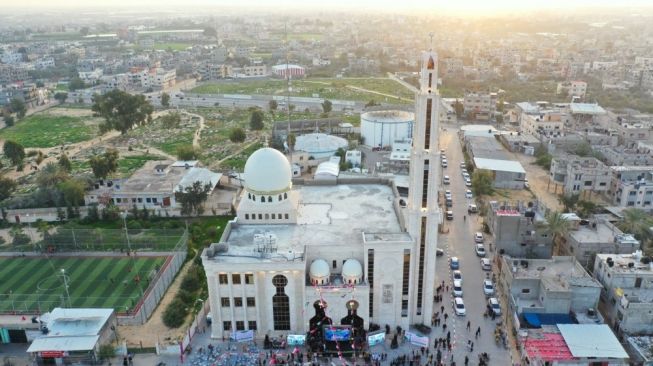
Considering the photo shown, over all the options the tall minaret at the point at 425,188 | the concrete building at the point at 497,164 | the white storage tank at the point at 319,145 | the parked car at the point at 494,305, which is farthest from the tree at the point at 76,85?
the parked car at the point at 494,305

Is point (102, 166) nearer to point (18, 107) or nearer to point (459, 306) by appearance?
point (459, 306)

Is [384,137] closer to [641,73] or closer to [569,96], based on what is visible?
[569,96]

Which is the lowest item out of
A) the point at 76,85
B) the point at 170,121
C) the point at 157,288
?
the point at 157,288

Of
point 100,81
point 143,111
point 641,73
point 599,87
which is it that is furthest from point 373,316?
point 100,81

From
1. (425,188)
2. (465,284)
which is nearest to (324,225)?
(425,188)

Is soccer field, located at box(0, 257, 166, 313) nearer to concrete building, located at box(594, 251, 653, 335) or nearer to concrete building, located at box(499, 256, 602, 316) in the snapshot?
concrete building, located at box(499, 256, 602, 316)

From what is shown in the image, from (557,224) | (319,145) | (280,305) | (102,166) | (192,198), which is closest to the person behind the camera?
(280,305)

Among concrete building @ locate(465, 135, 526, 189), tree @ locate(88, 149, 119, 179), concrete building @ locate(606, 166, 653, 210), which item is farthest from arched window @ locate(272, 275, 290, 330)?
concrete building @ locate(606, 166, 653, 210)

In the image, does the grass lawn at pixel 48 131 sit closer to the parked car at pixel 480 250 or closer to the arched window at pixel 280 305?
the arched window at pixel 280 305
